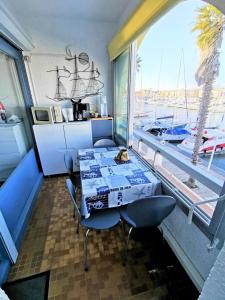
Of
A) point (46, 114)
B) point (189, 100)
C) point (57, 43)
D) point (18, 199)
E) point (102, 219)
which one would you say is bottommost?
point (18, 199)

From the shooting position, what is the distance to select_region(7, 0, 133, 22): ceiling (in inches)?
77.3

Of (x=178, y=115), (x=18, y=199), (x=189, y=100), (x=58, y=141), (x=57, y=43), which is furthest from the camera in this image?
(x=58, y=141)

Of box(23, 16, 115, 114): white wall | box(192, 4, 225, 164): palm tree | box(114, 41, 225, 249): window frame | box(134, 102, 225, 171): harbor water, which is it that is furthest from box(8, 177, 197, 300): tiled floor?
box(23, 16, 115, 114): white wall

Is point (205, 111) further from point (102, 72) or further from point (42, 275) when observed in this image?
point (102, 72)

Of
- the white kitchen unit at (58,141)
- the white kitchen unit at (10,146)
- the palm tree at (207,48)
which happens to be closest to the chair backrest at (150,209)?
the palm tree at (207,48)

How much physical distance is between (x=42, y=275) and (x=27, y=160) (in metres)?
1.53

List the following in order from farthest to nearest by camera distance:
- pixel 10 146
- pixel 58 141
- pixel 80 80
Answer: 1. pixel 80 80
2. pixel 58 141
3. pixel 10 146

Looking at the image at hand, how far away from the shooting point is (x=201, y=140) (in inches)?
48.8

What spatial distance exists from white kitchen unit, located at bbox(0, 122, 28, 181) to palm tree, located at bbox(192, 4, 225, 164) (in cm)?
249

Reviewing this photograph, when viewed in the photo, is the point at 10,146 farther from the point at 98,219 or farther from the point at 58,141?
the point at 98,219

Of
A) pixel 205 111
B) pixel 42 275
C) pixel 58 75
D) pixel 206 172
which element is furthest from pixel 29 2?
pixel 42 275

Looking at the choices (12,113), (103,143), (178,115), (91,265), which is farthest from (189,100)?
(12,113)

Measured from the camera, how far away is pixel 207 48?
3.41 ft

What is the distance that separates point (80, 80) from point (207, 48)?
2.18 metres
